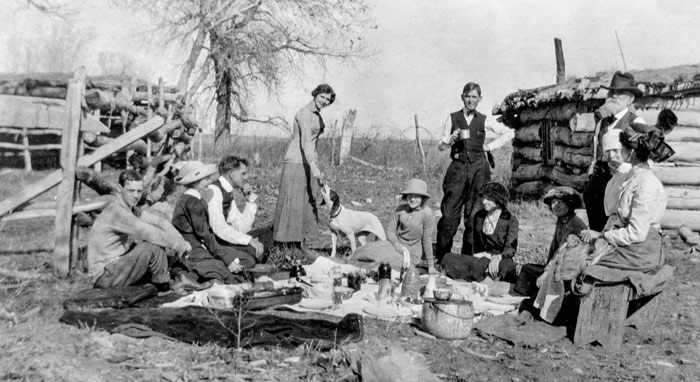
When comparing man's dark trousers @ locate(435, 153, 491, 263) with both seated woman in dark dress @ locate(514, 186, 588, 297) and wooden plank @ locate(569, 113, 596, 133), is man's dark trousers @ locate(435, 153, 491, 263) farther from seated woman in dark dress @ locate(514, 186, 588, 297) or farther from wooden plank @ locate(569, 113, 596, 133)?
wooden plank @ locate(569, 113, 596, 133)

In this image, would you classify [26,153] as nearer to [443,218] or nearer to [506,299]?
[443,218]

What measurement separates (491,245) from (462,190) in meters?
0.80

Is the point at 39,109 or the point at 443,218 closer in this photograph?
the point at 443,218

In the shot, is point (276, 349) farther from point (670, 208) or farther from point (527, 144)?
point (527, 144)

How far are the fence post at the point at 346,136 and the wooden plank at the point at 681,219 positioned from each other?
8.80 m

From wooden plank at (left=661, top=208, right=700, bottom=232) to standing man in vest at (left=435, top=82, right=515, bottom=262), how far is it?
166 inches

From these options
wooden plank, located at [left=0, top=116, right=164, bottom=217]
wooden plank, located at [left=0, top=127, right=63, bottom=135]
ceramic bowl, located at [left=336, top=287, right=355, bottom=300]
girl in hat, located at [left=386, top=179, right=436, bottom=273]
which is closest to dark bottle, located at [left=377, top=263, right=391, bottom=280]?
A: ceramic bowl, located at [left=336, top=287, right=355, bottom=300]

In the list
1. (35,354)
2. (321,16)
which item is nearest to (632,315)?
(35,354)

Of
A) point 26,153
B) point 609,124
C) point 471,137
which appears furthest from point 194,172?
point 26,153

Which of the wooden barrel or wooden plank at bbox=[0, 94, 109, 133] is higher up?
wooden plank at bbox=[0, 94, 109, 133]

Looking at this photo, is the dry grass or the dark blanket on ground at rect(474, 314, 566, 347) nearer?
the dry grass

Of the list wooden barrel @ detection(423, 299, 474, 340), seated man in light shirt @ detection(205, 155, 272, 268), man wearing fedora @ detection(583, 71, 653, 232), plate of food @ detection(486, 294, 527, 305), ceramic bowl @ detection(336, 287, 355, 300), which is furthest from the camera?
seated man in light shirt @ detection(205, 155, 272, 268)

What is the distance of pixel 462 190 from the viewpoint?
293 inches

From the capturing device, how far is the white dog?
7543 millimetres
